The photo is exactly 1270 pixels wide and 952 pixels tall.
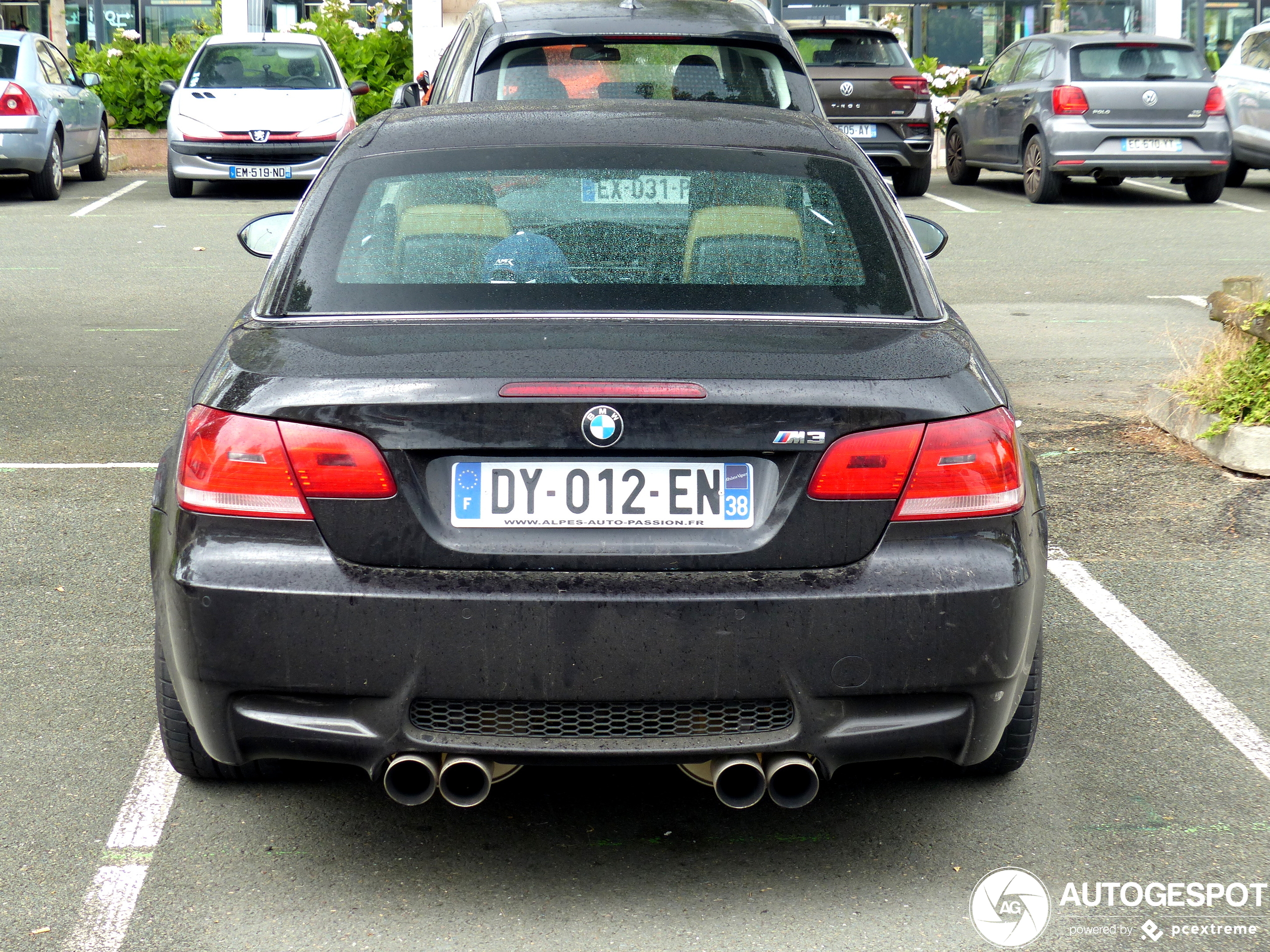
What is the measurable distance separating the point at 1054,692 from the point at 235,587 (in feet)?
7.55

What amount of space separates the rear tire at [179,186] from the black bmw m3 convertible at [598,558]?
14.7m

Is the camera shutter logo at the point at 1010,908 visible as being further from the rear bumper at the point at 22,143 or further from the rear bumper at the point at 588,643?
the rear bumper at the point at 22,143

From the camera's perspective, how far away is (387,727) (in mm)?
2953

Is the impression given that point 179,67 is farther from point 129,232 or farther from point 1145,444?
point 1145,444

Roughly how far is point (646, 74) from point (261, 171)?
379 inches

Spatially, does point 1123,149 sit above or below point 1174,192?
above

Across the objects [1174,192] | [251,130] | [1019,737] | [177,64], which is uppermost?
[177,64]

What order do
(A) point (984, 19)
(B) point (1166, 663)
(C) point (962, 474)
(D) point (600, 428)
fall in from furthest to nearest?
(A) point (984, 19) < (B) point (1166, 663) < (C) point (962, 474) < (D) point (600, 428)

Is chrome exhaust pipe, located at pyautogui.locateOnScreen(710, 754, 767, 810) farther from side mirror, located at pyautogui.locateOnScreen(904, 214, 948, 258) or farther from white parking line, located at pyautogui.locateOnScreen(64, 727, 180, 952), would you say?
side mirror, located at pyautogui.locateOnScreen(904, 214, 948, 258)

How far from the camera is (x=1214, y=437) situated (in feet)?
21.9

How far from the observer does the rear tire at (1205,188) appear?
55.8 ft

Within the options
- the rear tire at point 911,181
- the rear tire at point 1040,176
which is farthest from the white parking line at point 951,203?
the rear tire at point 1040,176

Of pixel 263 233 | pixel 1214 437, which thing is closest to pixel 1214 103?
pixel 1214 437

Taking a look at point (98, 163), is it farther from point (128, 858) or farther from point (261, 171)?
point (128, 858)
